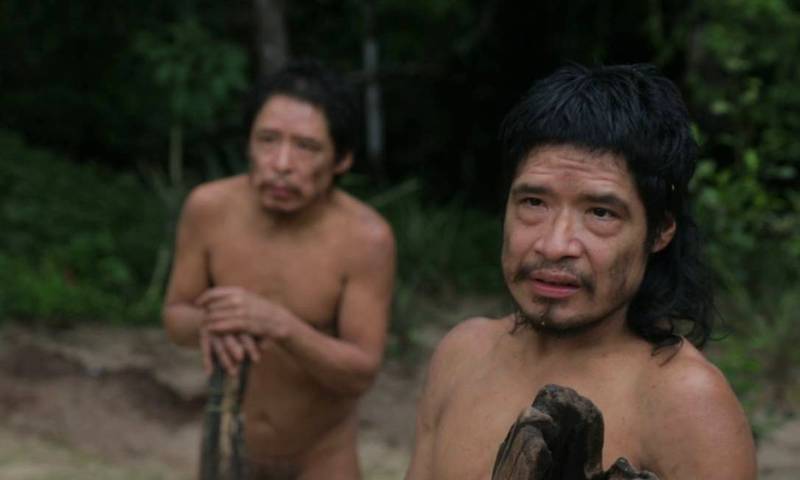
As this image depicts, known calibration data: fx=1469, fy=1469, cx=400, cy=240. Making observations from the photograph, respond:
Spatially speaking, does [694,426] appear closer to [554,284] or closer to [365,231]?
[554,284]

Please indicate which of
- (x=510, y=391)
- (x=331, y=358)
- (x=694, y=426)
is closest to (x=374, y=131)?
(x=331, y=358)

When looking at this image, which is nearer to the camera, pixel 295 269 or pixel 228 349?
pixel 228 349

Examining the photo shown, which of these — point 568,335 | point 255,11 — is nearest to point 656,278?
point 568,335

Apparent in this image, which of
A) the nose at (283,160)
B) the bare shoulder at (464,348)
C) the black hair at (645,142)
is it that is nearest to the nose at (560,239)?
the black hair at (645,142)

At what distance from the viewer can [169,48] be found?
7.33 m

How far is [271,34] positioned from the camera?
7.76 m

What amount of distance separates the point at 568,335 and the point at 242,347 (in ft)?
4.96

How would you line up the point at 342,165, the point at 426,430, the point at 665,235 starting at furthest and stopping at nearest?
the point at 342,165 → the point at 426,430 → the point at 665,235

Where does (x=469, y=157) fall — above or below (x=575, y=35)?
below

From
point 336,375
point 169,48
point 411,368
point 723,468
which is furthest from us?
point 169,48

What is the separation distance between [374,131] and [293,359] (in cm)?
506

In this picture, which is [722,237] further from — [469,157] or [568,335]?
Answer: [469,157]

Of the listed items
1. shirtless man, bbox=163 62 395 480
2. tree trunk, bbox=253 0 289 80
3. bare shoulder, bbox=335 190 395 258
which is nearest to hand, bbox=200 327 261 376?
shirtless man, bbox=163 62 395 480

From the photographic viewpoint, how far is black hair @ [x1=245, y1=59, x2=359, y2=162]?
14.1 feet
